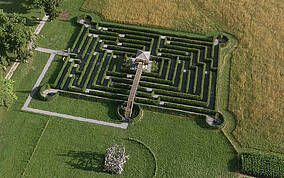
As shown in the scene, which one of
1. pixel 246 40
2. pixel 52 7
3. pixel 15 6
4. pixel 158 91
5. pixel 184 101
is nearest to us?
pixel 184 101

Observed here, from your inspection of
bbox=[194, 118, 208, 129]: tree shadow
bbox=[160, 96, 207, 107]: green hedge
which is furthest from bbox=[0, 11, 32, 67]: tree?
bbox=[194, 118, 208, 129]: tree shadow

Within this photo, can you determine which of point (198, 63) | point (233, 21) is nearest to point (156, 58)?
point (198, 63)

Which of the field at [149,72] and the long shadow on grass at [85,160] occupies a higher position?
the field at [149,72]

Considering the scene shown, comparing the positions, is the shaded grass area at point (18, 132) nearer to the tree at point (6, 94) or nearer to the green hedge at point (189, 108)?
the tree at point (6, 94)

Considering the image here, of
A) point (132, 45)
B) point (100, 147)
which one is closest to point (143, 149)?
point (100, 147)

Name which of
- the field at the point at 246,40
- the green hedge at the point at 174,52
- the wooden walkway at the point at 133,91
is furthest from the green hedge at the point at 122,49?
the field at the point at 246,40

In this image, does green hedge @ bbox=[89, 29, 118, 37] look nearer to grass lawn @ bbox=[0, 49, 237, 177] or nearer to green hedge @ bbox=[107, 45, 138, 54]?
green hedge @ bbox=[107, 45, 138, 54]

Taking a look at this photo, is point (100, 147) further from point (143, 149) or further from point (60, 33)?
point (60, 33)
